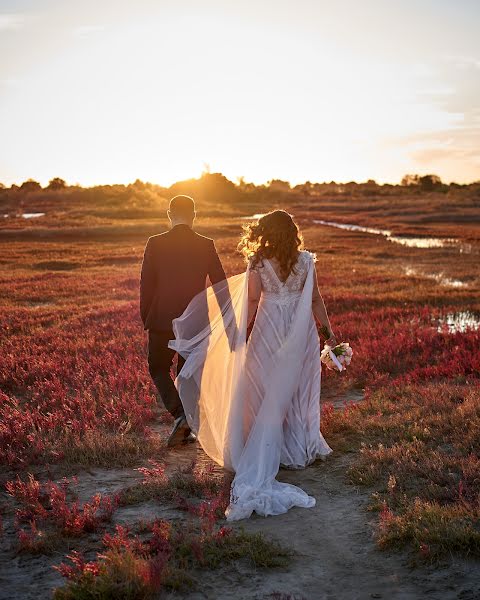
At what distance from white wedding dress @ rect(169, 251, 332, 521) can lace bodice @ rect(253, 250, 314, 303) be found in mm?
11

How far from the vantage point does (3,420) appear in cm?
798

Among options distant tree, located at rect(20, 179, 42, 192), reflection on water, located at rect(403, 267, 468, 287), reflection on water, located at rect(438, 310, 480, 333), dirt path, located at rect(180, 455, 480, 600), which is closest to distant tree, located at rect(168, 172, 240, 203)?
distant tree, located at rect(20, 179, 42, 192)

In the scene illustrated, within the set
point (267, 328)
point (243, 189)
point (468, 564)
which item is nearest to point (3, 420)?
point (267, 328)

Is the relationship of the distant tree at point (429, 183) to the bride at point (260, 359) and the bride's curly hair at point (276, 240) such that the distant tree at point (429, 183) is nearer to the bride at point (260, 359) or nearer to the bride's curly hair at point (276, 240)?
the bride at point (260, 359)

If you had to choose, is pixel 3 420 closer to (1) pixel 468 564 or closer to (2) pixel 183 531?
(2) pixel 183 531

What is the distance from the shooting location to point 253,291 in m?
6.94

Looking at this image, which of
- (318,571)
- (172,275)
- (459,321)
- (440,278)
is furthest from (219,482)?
(440,278)

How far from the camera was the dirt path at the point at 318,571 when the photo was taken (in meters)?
4.41

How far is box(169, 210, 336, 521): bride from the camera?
6656 mm

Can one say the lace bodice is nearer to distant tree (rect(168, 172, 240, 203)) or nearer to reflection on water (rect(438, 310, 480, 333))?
reflection on water (rect(438, 310, 480, 333))

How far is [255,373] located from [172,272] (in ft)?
Result: 5.10

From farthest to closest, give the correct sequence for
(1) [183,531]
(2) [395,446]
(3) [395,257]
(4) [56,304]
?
(3) [395,257] < (4) [56,304] < (2) [395,446] < (1) [183,531]

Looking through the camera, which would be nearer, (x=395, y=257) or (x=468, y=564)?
(x=468, y=564)

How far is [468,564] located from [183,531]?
218cm
